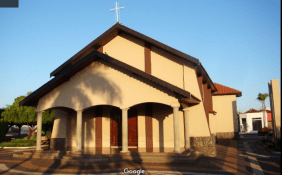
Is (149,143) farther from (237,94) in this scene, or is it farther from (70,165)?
(237,94)

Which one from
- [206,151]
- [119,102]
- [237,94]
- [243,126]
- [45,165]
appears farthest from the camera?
[243,126]

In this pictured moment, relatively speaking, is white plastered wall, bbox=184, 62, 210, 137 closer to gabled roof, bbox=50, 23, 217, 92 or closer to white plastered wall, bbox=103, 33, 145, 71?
gabled roof, bbox=50, 23, 217, 92

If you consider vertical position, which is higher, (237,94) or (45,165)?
(237,94)

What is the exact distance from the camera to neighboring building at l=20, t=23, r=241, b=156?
535 inches

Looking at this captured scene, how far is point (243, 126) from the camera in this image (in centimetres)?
5506

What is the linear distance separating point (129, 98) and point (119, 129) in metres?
4.39

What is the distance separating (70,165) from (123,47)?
8476mm

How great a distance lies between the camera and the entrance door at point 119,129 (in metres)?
16.8

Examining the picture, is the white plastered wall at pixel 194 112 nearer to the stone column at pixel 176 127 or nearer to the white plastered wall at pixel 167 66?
the white plastered wall at pixel 167 66

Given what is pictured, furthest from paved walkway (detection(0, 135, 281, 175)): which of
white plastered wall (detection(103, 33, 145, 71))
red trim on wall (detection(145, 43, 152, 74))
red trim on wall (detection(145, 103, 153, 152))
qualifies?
white plastered wall (detection(103, 33, 145, 71))

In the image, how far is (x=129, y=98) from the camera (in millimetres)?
13695

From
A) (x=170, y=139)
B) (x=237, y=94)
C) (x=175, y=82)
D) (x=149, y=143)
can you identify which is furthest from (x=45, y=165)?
(x=237, y=94)

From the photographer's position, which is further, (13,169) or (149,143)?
(149,143)

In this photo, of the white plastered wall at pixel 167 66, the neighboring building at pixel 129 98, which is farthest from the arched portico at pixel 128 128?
the white plastered wall at pixel 167 66
